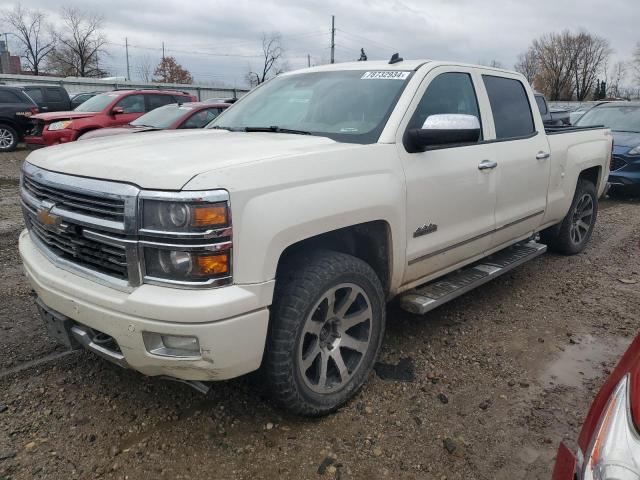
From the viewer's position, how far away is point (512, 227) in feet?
13.7

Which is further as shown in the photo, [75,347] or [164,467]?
[75,347]

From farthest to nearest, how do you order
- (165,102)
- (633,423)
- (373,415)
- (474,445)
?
(165,102), (373,415), (474,445), (633,423)

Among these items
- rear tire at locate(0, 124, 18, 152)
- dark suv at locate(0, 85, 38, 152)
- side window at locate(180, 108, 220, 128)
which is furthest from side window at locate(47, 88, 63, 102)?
side window at locate(180, 108, 220, 128)

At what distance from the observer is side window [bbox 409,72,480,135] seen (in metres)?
3.35

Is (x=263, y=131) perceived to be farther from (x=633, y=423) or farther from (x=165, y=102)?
(x=165, y=102)

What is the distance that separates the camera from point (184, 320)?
7.05ft

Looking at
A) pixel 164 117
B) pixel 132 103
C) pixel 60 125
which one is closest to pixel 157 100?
pixel 132 103

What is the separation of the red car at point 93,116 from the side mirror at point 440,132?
9674 mm

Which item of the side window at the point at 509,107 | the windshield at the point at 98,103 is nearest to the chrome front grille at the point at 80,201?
the side window at the point at 509,107

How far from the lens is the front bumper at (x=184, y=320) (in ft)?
7.09

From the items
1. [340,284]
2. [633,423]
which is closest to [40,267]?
[340,284]

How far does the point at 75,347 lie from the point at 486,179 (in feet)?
9.09

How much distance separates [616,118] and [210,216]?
1029 cm

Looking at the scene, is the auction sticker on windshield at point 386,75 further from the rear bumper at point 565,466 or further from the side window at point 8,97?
the side window at point 8,97
